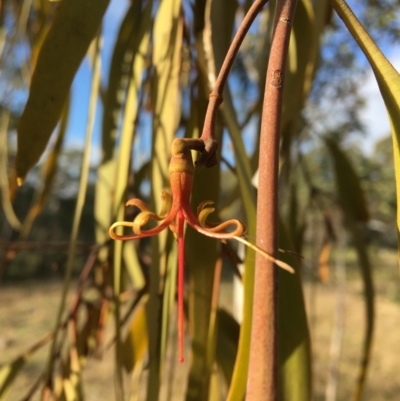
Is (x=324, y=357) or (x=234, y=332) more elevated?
(x=234, y=332)

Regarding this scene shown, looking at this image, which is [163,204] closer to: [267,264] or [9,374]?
[267,264]

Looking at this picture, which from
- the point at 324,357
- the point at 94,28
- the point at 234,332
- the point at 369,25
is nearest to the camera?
the point at 94,28

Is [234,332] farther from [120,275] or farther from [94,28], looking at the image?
[94,28]

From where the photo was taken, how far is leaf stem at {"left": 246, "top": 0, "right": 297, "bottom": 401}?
4.6 inches

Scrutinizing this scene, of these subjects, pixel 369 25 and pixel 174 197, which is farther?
pixel 369 25

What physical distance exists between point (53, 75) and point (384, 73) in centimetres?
15

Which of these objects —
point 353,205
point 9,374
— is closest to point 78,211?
point 9,374

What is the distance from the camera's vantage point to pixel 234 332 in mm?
349

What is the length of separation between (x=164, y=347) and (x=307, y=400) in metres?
0.09

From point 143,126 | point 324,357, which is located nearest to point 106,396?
point 324,357

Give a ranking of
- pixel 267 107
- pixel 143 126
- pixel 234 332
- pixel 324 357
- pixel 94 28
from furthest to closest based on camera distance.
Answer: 1. pixel 324 357
2. pixel 143 126
3. pixel 234 332
4. pixel 94 28
5. pixel 267 107

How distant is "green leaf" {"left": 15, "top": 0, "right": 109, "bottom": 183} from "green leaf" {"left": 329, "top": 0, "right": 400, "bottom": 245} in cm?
13

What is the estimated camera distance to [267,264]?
0.12 m

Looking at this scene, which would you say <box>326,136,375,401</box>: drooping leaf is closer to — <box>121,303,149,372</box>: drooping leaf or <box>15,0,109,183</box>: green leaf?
<box>121,303,149,372</box>: drooping leaf
